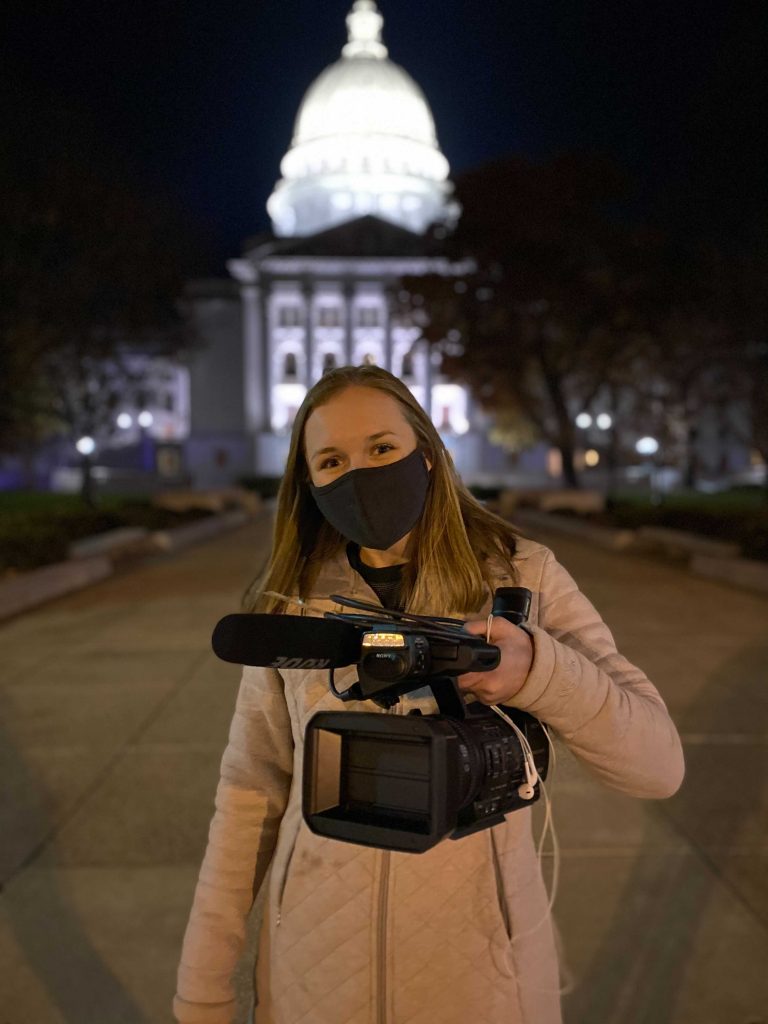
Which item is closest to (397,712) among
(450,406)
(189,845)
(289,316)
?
(189,845)

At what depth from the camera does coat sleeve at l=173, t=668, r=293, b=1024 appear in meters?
1.99

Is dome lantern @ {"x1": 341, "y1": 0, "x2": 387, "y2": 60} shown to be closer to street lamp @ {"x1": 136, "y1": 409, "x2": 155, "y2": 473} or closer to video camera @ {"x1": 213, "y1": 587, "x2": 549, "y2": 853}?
street lamp @ {"x1": 136, "y1": 409, "x2": 155, "y2": 473}

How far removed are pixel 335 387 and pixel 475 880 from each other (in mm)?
1076

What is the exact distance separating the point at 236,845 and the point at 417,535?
791 mm

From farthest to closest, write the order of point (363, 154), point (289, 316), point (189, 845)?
1. point (363, 154)
2. point (289, 316)
3. point (189, 845)

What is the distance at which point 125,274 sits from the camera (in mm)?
31750

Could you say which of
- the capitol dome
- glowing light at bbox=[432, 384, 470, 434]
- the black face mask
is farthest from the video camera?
the capitol dome

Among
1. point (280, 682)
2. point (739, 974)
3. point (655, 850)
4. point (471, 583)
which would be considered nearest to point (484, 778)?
point (471, 583)

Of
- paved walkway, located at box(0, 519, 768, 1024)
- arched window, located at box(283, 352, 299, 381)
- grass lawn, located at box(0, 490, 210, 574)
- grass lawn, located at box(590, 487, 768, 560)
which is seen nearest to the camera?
paved walkway, located at box(0, 519, 768, 1024)

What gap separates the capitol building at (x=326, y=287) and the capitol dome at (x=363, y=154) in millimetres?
116

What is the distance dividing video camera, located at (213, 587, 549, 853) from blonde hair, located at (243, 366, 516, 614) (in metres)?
0.32

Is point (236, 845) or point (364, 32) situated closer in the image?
point (236, 845)

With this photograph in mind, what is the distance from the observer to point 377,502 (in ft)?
6.68

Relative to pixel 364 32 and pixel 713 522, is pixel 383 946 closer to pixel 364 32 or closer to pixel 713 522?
pixel 713 522
